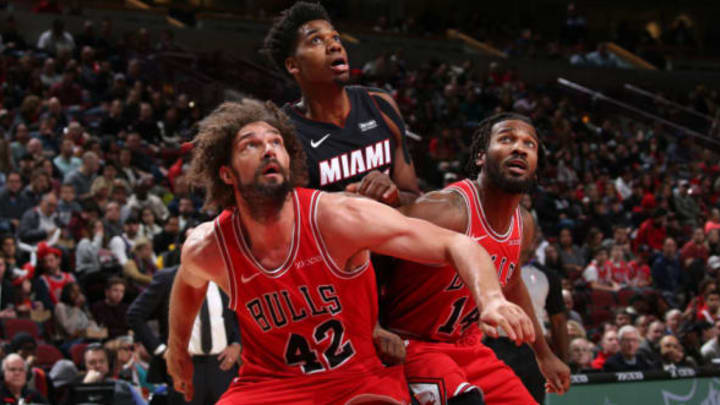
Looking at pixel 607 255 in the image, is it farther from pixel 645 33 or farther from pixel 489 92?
pixel 645 33

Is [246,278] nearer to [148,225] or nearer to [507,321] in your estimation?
[507,321]

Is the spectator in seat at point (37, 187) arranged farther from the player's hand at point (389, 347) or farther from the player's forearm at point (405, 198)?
the player's hand at point (389, 347)

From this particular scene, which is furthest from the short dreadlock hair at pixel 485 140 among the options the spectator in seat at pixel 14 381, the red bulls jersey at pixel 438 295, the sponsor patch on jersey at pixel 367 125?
the spectator in seat at pixel 14 381

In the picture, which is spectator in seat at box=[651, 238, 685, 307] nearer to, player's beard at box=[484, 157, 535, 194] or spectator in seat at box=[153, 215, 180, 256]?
spectator in seat at box=[153, 215, 180, 256]

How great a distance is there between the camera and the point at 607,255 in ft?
44.3

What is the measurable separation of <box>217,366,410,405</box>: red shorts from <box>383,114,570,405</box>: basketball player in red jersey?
352 mm

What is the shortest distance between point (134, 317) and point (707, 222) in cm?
1065

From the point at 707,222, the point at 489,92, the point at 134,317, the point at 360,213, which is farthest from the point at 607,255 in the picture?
the point at 360,213

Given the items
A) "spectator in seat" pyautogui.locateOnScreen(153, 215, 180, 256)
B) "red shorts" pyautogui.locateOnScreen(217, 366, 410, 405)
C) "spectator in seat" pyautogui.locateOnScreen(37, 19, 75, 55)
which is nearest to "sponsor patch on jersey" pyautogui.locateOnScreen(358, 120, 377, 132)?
"red shorts" pyautogui.locateOnScreen(217, 366, 410, 405)

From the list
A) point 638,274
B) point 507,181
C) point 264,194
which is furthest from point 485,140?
point 638,274

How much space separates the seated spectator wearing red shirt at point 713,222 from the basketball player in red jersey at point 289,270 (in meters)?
11.4

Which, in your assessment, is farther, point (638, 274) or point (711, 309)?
point (638, 274)

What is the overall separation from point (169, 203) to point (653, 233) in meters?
7.16

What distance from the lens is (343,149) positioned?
4574mm
